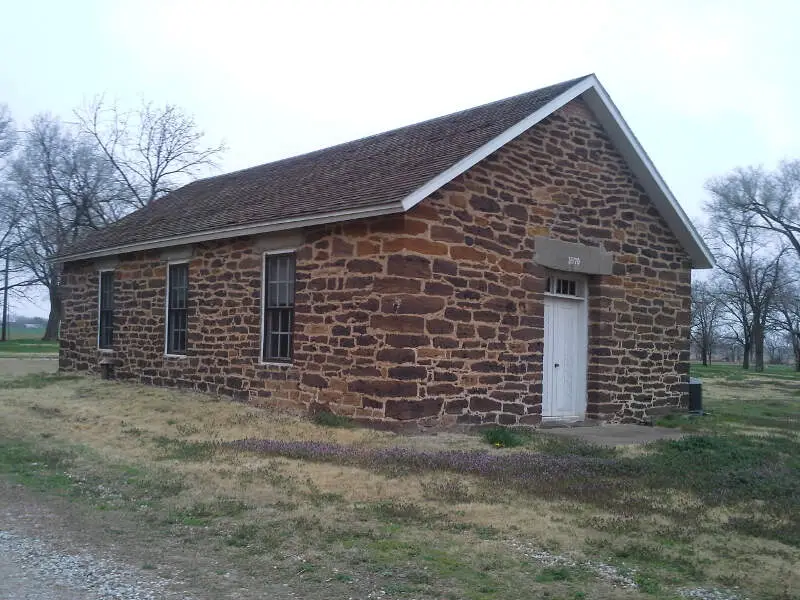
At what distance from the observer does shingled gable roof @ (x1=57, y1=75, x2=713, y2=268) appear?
1166 cm

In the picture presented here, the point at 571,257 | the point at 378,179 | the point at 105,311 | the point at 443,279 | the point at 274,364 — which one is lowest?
the point at 274,364

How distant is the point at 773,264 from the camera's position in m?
49.3

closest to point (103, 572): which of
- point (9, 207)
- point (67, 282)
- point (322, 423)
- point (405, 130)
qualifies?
point (322, 423)

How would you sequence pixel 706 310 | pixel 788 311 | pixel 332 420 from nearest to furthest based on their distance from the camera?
pixel 332 420, pixel 788 311, pixel 706 310

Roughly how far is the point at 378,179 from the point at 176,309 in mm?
5824

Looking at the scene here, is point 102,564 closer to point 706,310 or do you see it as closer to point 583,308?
point 583,308

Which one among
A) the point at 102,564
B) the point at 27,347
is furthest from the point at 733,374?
the point at 27,347

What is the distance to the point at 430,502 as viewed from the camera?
7.50 metres

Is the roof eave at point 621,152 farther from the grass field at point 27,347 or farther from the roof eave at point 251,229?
the grass field at point 27,347

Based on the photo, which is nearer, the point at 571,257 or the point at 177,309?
the point at 571,257

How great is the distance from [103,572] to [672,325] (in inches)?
502

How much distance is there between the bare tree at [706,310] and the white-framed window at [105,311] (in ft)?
153

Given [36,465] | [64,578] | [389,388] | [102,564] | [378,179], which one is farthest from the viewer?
[378,179]

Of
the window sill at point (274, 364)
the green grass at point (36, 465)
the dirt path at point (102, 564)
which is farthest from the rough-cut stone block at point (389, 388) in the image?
the dirt path at point (102, 564)
